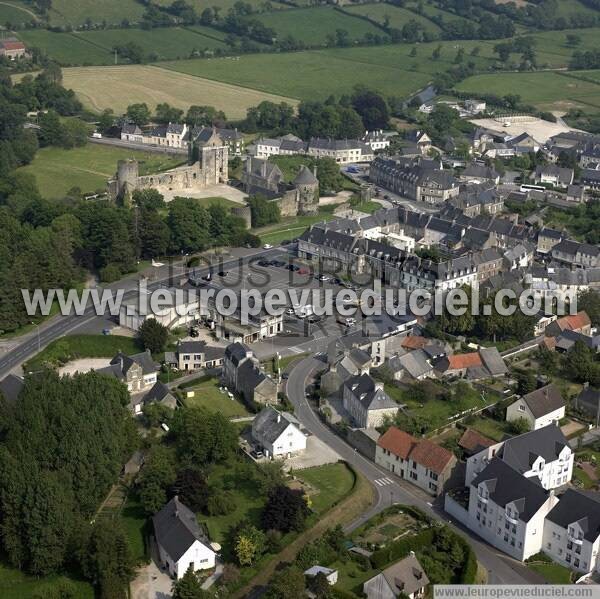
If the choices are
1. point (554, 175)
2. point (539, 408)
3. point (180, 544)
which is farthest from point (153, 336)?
point (554, 175)

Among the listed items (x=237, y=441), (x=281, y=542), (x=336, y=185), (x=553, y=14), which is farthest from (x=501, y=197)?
(x=553, y=14)

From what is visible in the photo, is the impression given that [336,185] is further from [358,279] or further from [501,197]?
[358,279]

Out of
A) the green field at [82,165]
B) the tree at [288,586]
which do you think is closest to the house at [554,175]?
the green field at [82,165]

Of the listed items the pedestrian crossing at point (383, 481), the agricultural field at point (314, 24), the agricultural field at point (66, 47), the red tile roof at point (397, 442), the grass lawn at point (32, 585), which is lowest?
the grass lawn at point (32, 585)

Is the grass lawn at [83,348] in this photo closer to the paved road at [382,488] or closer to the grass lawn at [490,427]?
the paved road at [382,488]

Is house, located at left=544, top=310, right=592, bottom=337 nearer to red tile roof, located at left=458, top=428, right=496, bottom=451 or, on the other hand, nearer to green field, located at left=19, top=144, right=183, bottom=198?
red tile roof, located at left=458, top=428, right=496, bottom=451

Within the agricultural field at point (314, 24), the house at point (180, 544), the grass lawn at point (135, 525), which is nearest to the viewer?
the house at point (180, 544)
